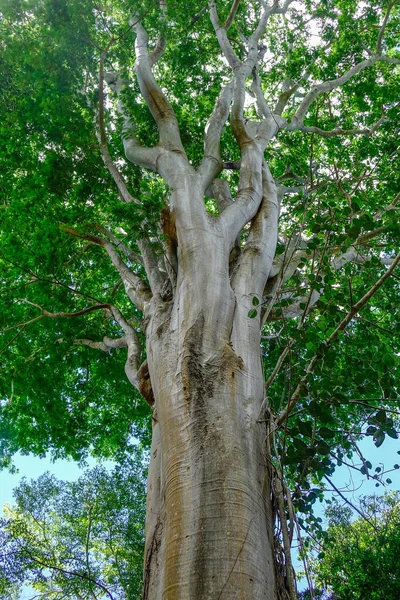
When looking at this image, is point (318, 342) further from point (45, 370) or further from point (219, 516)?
point (45, 370)

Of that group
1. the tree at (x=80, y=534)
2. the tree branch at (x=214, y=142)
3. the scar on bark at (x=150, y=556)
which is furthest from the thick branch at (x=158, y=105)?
the tree at (x=80, y=534)

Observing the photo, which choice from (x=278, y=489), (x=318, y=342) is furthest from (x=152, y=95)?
(x=278, y=489)

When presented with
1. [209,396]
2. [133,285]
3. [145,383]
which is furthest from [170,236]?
[209,396]

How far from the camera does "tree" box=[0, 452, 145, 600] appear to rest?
8484 mm

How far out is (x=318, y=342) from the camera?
9.98 ft

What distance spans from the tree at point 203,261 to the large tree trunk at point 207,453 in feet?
0.04

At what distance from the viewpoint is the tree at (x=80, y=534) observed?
27.8ft

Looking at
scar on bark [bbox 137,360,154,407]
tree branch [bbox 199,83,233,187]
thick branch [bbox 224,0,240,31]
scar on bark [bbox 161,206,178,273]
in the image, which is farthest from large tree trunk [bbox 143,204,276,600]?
thick branch [bbox 224,0,240,31]

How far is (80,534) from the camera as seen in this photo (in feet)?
31.9

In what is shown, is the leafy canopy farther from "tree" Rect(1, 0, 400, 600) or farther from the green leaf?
the green leaf

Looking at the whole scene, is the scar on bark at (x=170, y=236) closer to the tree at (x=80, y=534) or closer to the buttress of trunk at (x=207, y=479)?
the buttress of trunk at (x=207, y=479)

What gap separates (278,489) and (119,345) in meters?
3.72

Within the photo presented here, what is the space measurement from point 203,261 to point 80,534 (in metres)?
8.41

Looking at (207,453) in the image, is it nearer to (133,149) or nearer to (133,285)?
(133,285)
